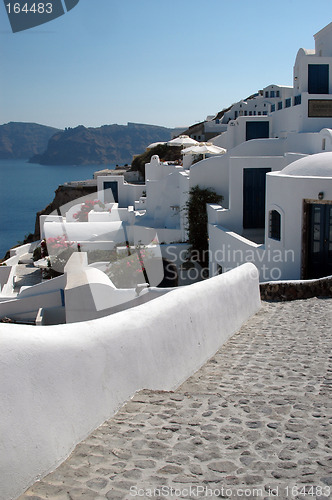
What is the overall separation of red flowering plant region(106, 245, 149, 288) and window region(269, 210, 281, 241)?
5365 millimetres

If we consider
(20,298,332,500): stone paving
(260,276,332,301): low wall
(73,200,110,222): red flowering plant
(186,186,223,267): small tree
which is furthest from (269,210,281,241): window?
(73,200,110,222): red flowering plant

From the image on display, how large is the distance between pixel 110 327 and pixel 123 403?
1.91 ft

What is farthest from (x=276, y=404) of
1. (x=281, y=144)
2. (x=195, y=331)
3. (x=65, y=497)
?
(x=281, y=144)

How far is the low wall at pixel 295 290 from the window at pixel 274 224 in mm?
2932

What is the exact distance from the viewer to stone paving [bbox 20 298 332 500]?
2852 mm

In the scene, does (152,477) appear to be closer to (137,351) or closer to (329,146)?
(137,351)

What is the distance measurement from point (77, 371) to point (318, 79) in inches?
931

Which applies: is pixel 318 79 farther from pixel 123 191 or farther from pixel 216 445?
pixel 216 445

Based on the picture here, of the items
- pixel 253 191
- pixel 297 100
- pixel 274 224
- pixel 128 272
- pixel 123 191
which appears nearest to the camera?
pixel 274 224

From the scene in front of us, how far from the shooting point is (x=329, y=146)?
15.5m

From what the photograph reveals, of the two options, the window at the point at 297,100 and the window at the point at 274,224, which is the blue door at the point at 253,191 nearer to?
the window at the point at 274,224

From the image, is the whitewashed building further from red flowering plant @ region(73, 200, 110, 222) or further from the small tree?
red flowering plant @ region(73, 200, 110, 222)

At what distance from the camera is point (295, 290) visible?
9.05m

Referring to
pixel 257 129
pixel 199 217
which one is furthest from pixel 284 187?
pixel 257 129
